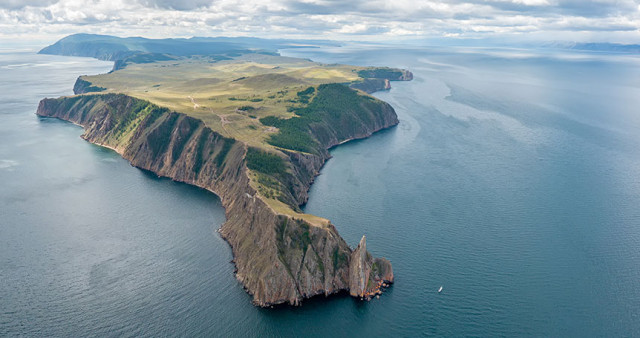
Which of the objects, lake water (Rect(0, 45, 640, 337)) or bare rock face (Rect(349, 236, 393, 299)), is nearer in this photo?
lake water (Rect(0, 45, 640, 337))

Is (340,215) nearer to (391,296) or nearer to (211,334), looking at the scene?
(391,296)

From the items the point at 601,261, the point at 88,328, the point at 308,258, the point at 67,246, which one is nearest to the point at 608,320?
the point at 601,261

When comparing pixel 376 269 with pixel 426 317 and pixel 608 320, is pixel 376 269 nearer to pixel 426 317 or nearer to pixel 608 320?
pixel 426 317

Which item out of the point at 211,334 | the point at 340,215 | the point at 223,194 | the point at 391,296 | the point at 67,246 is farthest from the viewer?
the point at 223,194

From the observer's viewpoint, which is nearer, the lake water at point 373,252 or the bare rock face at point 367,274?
the lake water at point 373,252

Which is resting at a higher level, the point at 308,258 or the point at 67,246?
the point at 308,258

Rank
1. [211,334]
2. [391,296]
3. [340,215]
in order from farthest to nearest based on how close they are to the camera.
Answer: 1. [340,215]
2. [391,296]
3. [211,334]

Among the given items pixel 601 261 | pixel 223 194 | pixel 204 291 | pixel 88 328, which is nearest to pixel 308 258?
pixel 204 291

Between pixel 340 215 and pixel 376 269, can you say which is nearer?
pixel 376 269

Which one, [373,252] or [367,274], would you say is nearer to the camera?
[367,274]

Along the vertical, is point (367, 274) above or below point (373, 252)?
above
